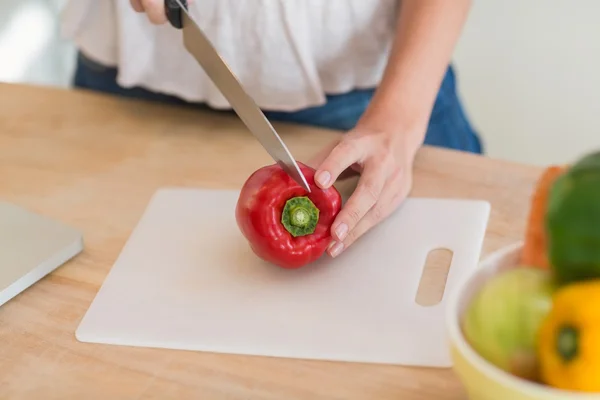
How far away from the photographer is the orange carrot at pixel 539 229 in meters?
0.49

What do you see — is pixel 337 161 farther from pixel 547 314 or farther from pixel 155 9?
pixel 547 314

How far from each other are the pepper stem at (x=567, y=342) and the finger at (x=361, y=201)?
38cm

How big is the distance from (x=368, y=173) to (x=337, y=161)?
5 centimetres

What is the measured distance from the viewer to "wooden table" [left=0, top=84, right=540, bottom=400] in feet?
2.22

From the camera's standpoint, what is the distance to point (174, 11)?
2.91 feet

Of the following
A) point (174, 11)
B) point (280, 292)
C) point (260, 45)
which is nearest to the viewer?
point (280, 292)

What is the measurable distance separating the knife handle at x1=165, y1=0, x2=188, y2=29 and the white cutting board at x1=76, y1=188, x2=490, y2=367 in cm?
22

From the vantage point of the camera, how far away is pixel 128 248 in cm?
87

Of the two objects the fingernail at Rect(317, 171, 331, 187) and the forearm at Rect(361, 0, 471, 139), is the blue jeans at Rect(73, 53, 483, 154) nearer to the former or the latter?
→ the forearm at Rect(361, 0, 471, 139)

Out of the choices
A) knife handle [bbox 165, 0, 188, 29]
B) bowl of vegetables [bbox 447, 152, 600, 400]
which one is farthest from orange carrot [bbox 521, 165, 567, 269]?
knife handle [bbox 165, 0, 188, 29]

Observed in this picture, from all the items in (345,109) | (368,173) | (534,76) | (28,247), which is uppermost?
(28,247)

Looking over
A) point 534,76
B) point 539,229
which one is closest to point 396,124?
point 539,229

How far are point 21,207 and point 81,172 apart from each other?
111 mm

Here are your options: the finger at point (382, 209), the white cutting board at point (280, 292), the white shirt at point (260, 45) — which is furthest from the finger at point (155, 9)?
the finger at point (382, 209)
